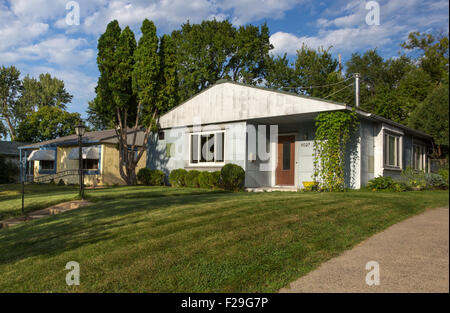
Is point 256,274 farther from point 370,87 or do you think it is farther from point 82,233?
point 370,87

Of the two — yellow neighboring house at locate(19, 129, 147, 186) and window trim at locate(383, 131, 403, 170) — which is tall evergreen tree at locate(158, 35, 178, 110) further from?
window trim at locate(383, 131, 403, 170)

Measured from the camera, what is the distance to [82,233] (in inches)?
210

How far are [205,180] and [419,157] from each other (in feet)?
37.4

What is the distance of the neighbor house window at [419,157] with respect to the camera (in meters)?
16.7

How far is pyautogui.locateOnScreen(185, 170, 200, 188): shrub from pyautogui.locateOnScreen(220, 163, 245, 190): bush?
143 cm

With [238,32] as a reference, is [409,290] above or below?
below

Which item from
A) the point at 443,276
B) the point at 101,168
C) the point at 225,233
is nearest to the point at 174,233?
the point at 225,233

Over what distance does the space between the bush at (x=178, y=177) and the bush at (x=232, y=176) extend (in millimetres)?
2277

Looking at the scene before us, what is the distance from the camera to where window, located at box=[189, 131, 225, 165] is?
45.0ft

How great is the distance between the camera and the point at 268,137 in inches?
542

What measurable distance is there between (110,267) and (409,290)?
9.67ft

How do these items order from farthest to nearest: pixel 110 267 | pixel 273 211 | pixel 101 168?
pixel 101 168 → pixel 273 211 → pixel 110 267

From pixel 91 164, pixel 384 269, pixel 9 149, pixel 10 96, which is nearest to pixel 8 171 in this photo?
pixel 9 149

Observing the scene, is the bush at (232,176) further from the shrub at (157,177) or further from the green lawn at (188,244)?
the green lawn at (188,244)
